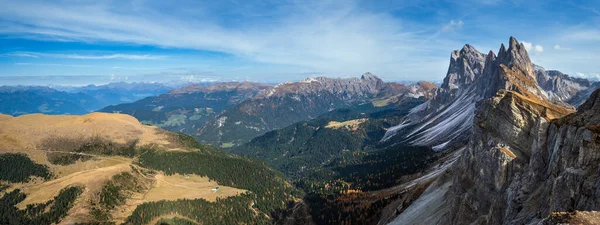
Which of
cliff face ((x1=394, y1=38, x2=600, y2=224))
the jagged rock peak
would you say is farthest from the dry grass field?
the jagged rock peak

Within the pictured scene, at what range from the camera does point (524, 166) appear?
137ft

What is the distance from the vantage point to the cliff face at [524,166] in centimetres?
2809

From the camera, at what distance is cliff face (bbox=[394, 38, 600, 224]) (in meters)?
28.1

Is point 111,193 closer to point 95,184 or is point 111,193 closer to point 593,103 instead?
point 95,184

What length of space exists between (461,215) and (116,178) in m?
175

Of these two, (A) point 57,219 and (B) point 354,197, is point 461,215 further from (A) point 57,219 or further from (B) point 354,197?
(A) point 57,219

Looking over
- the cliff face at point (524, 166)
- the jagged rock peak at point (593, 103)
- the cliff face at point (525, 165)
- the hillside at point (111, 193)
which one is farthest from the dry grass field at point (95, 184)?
the jagged rock peak at point (593, 103)

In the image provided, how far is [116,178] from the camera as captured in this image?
16612 centimetres

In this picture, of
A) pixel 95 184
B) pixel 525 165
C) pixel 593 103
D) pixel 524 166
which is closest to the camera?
pixel 593 103

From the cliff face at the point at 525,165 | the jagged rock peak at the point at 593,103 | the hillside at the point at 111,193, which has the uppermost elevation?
the jagged rock peak at the point at 593,103

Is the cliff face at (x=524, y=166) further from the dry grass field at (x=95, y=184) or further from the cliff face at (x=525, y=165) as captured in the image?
the dry grass field at (x=95, y=184)

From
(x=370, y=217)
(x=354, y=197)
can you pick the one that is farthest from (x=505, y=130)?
(x=354, y=197)

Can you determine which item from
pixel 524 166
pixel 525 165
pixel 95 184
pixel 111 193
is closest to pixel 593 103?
pixel 525 165

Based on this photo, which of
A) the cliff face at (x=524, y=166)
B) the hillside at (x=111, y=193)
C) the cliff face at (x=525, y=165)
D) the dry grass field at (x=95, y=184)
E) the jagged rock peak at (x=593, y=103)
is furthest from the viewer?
the dry grass field at (x=95, y=184)
